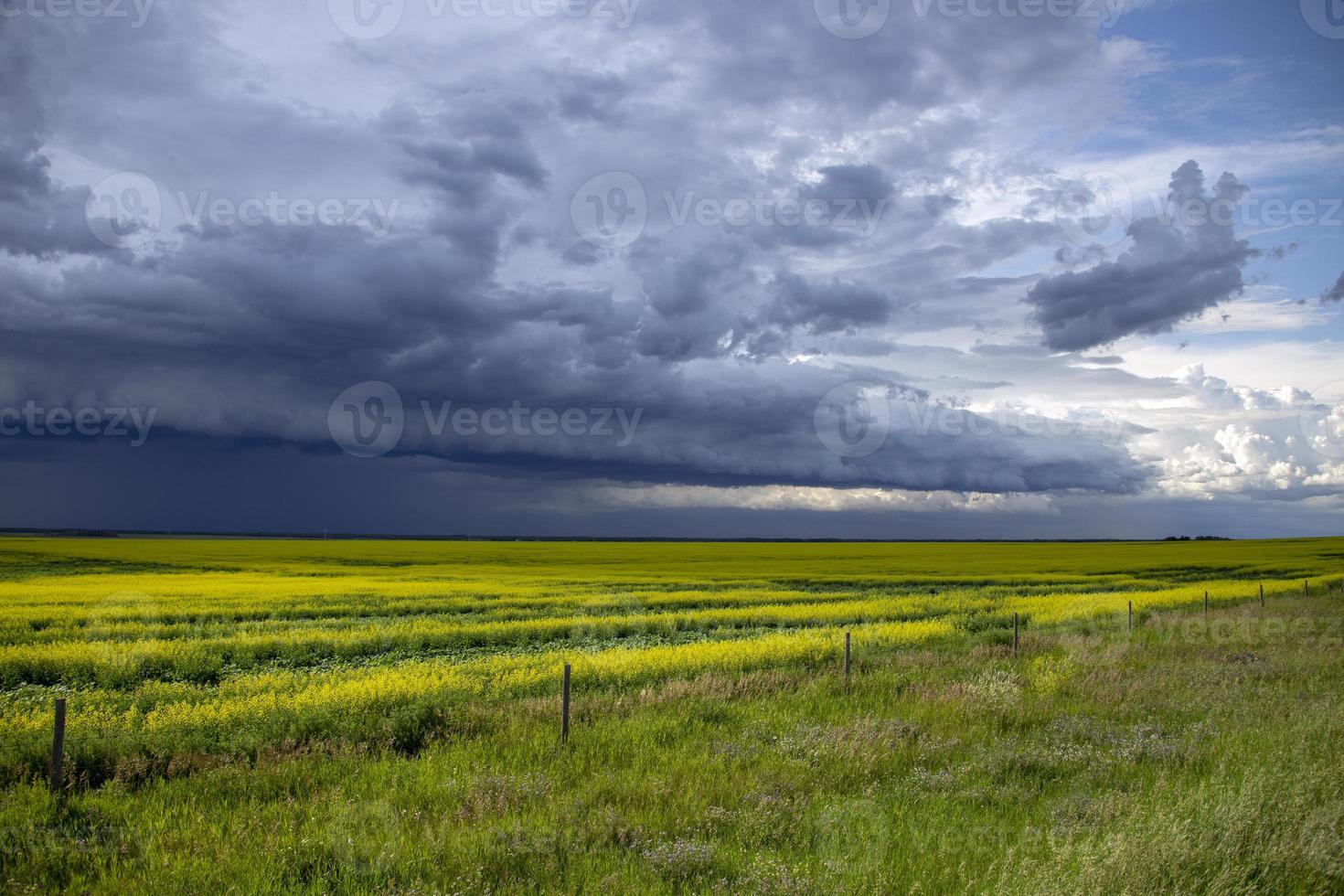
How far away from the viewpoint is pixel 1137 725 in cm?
1187

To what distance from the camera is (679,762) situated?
33.1ft

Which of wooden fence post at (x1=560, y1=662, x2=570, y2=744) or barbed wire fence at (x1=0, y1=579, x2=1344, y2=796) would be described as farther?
wooden fence post at (x1=560, y1=662, x2=570, y2=744)

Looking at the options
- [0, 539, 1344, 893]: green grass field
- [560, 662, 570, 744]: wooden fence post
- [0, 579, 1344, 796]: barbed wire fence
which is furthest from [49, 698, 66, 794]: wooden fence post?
[560, 662, 570, 744]: wooden fence post

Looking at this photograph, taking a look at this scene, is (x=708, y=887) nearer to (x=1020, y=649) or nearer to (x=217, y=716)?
(x=217, y=716)

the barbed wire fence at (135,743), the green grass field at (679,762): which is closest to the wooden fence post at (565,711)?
the barbed wire fence at (135,743)

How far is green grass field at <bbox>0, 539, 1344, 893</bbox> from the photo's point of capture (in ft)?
23.0

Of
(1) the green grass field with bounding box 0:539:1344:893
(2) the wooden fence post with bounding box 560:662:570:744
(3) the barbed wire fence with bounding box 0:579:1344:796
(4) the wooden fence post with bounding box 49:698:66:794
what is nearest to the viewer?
(1) the green grass field with bounding box 0:539:1344:893

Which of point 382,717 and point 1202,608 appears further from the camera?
point 1202,608

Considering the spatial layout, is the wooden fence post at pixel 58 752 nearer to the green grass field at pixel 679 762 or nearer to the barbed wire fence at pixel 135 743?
the barbed wire fence at pixel 135 743

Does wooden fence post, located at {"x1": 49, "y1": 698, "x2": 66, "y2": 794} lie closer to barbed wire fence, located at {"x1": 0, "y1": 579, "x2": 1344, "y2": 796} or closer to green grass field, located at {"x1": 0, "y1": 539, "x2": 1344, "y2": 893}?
barbed wire fence, located at {"x1": 0, "y1": 579, "x2": 1344, "y2": 796}

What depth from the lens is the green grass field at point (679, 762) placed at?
7.01m

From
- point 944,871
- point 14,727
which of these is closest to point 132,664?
point 14,727

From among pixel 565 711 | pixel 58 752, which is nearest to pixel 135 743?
pixel 58 752

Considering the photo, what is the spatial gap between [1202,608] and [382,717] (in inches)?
1336
